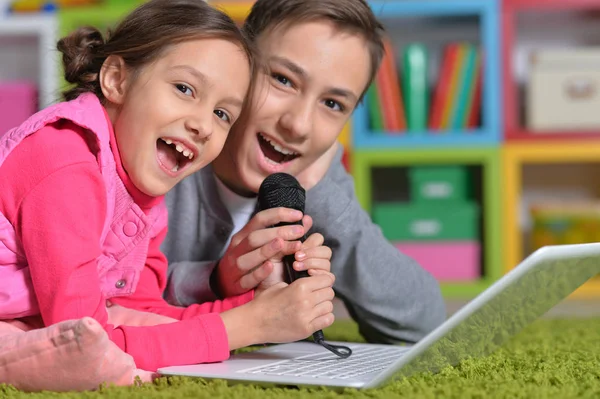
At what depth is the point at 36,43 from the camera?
307 centimetres

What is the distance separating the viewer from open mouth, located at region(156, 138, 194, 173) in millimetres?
1132

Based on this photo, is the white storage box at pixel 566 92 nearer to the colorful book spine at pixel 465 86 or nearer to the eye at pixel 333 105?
the colorful book spine at pixel 465 86

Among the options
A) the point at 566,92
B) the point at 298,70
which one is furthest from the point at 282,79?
the point at 566,92

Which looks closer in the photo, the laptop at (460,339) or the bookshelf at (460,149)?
the laptop at (460,339)

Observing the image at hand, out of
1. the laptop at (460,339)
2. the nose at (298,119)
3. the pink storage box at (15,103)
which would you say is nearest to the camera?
the laptop at (460,339)

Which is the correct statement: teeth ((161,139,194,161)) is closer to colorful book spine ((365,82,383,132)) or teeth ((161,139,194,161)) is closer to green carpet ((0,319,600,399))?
green carpet ((0,319,600,399))

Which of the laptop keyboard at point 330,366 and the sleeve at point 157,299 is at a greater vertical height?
the sleeve at point 157,299

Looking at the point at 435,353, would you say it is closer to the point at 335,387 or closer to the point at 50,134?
the point at 335,387

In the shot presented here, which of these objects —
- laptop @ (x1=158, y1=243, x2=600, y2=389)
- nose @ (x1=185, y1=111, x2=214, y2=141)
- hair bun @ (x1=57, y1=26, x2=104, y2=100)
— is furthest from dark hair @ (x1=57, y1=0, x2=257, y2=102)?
laptop @ (x1=158, y1=243, x2=600, y2=389)

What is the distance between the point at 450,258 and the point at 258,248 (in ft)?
5.22

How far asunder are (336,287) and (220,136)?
0.43 metres

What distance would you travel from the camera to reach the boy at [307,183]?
133cm

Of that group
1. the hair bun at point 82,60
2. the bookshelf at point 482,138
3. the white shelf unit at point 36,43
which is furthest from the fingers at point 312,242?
the white shelf unit at point 36,43

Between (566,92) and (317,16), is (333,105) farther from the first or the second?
(566,92)
